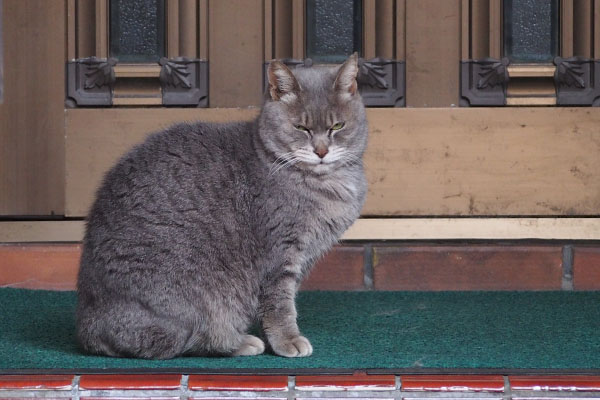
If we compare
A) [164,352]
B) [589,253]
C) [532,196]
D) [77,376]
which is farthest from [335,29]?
[77,376]

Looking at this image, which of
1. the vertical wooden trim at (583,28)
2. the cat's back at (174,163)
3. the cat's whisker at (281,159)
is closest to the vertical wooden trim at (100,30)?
the cat's back at (174,163)

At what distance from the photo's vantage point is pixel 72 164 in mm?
3012

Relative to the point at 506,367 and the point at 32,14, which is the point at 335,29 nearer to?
the point at 32,14

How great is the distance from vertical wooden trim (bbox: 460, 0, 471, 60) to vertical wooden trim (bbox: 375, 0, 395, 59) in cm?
22

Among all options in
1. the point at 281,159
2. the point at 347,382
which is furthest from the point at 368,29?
the point at 347,382

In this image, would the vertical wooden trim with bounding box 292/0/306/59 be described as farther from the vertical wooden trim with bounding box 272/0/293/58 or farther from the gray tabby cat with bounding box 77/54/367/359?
the gray tabby cat with bounding box 77/54/367/359

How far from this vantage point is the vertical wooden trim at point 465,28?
299 centimetres

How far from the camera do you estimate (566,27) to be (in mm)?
2961

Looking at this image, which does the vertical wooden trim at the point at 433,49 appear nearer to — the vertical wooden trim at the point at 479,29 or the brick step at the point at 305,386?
the vertical wooden trim at the point at 479,29

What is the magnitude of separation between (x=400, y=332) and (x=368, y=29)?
1075mm

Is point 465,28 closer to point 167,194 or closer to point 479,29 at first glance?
point 479,29

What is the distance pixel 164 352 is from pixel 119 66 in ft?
3.88

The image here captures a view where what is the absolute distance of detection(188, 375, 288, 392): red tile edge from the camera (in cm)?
182

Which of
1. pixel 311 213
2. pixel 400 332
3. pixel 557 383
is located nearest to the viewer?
pixel 557 383
